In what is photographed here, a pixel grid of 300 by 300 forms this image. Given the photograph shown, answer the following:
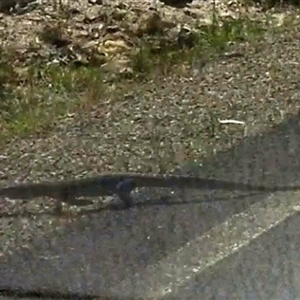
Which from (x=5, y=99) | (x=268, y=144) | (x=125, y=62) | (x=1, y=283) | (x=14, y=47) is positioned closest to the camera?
(x=1, y=283)

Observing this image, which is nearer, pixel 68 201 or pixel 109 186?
pixel 68 201

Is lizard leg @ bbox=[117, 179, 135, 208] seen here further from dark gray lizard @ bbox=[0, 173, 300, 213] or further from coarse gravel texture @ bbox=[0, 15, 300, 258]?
coarse gravel texture @ bbox=[0, 15, 300, 258]

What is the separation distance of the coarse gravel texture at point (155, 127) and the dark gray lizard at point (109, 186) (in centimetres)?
9

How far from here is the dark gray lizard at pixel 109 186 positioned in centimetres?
502

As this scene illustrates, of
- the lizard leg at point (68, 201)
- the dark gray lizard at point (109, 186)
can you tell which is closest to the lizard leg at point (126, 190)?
the dark gray lizard at point (109, 186)

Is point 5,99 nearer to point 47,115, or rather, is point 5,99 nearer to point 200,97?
point 47,115

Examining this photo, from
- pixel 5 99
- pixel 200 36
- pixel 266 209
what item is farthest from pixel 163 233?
pixel 200 36

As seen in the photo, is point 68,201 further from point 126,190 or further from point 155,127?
point 155,127

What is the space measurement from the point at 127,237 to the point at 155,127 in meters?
1.50

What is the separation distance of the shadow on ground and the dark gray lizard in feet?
0.23

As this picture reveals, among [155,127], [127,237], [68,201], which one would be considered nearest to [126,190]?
[68,201]

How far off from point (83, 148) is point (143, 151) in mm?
354

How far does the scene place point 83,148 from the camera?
18.8 ft

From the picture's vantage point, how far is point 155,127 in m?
5.95
